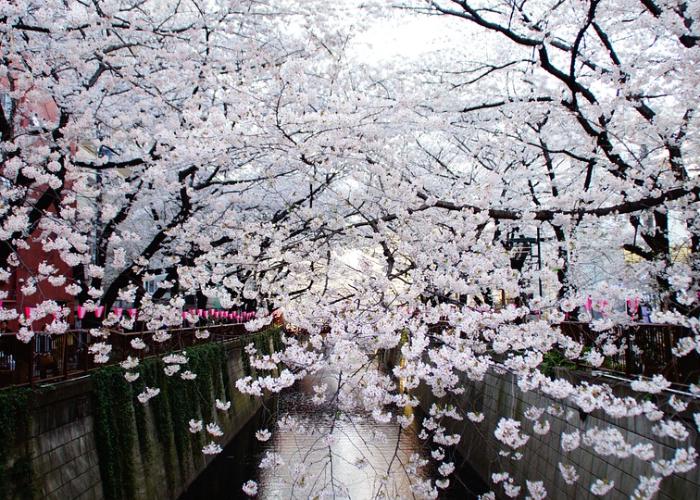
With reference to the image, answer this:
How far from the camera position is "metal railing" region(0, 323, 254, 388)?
28.3ft

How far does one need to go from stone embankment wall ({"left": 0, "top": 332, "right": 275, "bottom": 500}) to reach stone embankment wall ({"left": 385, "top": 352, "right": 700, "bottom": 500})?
5396mm

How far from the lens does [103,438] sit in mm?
10844

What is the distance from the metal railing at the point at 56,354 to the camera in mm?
8617

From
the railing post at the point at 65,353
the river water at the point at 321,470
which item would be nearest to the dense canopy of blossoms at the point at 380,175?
the railing post at the point at 65,353

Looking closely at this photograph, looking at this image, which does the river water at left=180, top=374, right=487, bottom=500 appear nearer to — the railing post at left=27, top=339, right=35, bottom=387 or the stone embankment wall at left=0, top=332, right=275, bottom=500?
the stone embankment wall at left=0, top=332, right=275, bottom=500

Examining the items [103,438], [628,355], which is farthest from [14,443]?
[628,355]

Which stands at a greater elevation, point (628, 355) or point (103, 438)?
point (628, 355)

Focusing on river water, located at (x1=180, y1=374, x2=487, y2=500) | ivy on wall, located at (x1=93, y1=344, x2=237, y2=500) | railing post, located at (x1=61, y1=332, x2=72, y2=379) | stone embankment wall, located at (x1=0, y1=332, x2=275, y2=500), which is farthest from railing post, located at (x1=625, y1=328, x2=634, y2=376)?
ivy on wall, located at (x1=93, y1=344, x2=237, y2=500)

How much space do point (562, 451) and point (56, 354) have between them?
833 cm

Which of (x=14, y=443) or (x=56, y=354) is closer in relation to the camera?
(x=14, y=443)

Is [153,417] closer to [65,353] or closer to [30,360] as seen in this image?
[65,353]

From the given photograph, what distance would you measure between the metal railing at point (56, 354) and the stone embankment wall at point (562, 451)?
5.63 metres

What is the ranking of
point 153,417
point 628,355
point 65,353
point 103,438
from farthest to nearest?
point 153,417, point 103,438, point 65,353, point 628,355

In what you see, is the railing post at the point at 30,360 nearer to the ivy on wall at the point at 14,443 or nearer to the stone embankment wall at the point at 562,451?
the ivy on wall at the point at 14,443
